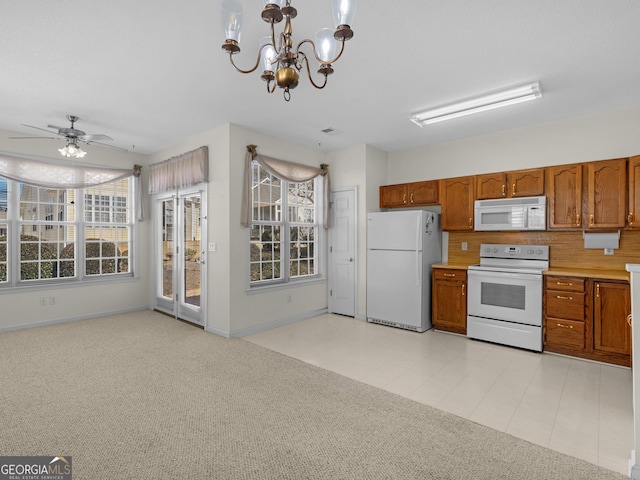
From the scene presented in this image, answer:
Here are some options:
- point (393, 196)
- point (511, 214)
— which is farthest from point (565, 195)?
point (393, 196)

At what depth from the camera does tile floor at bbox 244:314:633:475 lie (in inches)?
89.0

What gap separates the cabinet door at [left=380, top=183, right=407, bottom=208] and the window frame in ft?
3.23

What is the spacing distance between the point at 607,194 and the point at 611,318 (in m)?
1.31

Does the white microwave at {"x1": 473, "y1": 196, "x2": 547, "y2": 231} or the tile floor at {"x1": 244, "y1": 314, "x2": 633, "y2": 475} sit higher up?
the white microwave at {"x1": 473, "y1": 196, "x2": 547, "y2": 231}

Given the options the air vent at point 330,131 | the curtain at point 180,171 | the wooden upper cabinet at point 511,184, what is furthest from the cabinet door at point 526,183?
the curtain at point 180,171

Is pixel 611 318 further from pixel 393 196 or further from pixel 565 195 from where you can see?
pixel 393 196

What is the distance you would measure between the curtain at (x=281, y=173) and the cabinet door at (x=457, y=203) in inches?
70.3

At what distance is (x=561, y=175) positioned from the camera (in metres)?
3.91

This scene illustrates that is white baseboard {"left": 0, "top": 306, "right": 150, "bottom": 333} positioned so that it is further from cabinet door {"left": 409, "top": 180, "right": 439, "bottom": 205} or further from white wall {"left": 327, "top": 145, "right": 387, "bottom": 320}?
cabinet door {"left": 409, "top": 180, "right": 439, "bottom": 205}

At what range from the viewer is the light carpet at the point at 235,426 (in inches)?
74.7

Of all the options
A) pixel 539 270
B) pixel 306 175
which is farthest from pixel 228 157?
pixel 539 270

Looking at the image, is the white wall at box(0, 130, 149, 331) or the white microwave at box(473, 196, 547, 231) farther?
the white wall at box(0, 130, 149, 331)

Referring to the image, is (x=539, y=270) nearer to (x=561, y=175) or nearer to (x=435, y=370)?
(x=561, y=175)

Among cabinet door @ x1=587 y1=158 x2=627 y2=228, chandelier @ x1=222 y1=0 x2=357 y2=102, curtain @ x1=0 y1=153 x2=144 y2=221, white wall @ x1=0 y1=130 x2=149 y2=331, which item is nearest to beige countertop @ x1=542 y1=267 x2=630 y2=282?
cabinet door @ x1=587 y1=158 x2=627 y2=228
